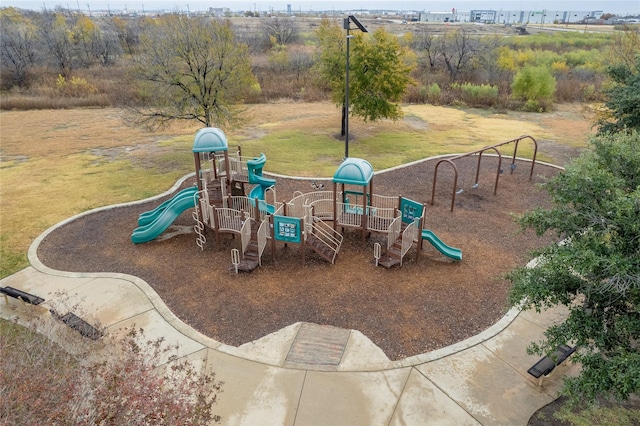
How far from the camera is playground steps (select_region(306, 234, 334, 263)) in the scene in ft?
42.0

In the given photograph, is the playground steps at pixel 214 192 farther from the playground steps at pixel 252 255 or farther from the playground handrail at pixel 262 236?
the playground handrail at pixel 262 236

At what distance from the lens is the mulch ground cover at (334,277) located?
10.3 metres

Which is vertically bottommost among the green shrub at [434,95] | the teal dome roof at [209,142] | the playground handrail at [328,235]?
the playground handrail at [328,235]

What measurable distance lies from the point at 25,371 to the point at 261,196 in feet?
32.9

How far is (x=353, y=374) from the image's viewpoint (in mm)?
8727

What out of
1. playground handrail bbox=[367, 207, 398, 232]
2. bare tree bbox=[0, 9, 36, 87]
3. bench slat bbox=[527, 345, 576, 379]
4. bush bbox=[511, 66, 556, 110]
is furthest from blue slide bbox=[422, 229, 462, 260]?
bare tree bbox=[0, 9, 36, 87]

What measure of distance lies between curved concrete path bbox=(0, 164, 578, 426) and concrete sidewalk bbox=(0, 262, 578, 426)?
0.02 meters

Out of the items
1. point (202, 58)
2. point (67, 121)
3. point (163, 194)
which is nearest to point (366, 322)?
point (163, 194)

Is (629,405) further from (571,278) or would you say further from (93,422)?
(93,422)

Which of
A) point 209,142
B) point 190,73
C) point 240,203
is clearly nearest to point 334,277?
point 240,203

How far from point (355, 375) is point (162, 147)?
21362 mm

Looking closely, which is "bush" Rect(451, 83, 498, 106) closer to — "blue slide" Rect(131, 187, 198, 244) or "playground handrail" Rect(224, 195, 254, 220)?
"playground handrail" Rect(224, 195, 254, 220)

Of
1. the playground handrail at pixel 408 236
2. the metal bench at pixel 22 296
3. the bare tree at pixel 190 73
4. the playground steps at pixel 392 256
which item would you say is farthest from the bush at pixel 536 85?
the metal bench at pixel 22 296

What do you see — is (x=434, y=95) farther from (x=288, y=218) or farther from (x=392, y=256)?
(x=288, y=218)
